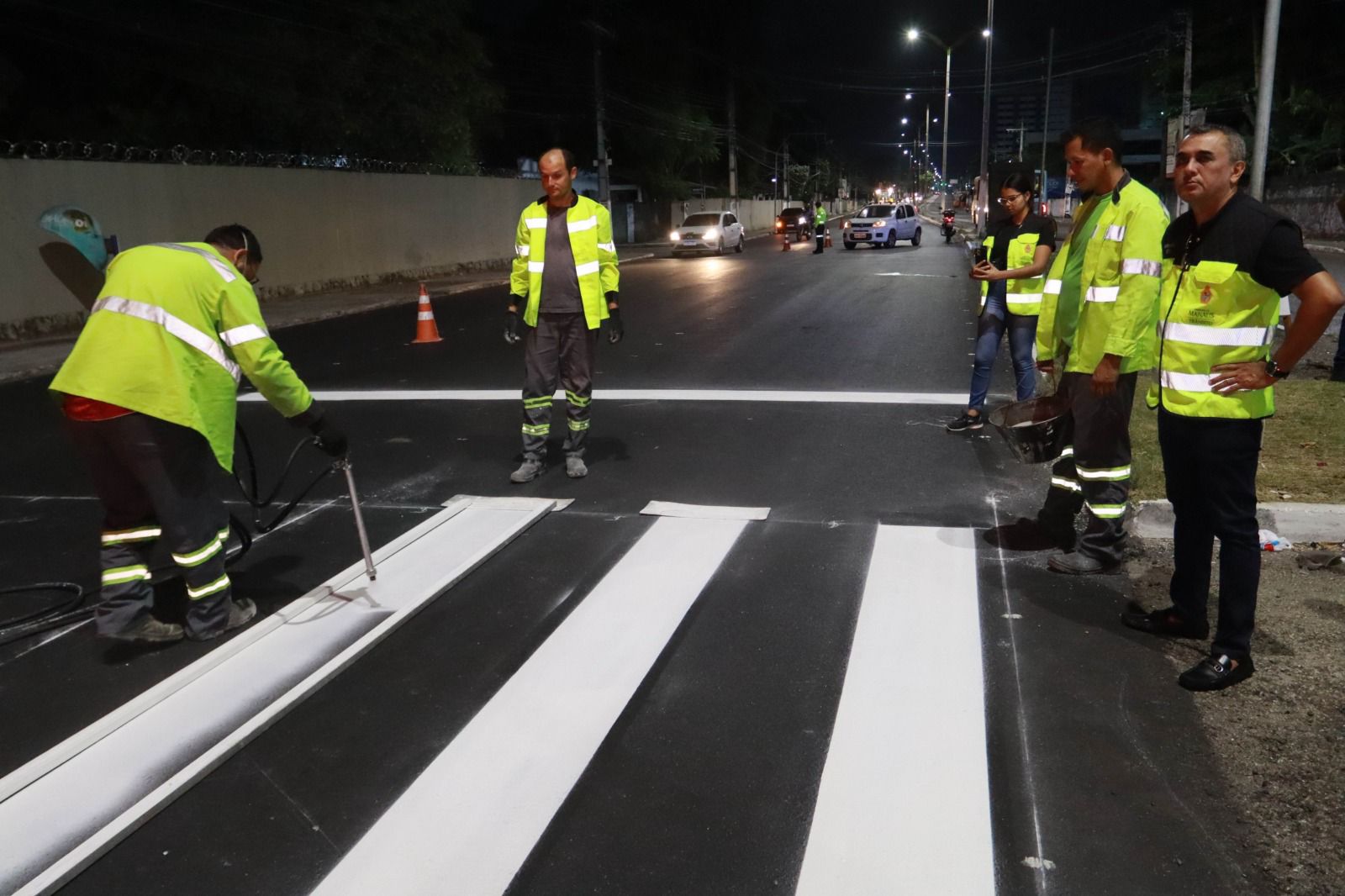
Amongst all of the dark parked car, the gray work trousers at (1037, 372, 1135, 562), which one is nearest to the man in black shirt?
the gray work trousers at (1037, 372, 1135, 562)

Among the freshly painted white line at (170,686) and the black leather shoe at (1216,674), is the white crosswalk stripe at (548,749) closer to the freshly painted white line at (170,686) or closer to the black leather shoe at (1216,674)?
the freshly painted white line at (170,686)

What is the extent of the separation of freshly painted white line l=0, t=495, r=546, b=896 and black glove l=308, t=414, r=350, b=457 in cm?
71

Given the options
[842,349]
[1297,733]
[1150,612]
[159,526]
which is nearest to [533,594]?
[159,526]

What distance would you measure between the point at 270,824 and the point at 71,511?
4144 millimetres

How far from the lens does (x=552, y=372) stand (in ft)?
22.7

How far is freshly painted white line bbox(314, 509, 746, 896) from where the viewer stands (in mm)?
2963

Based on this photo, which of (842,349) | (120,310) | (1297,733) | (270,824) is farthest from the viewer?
(842,349)

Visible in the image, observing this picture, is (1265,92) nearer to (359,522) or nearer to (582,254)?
(582,254)

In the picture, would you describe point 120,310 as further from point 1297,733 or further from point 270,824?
point 1297,733

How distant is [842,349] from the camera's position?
493 inches

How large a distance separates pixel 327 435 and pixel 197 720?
134 cm

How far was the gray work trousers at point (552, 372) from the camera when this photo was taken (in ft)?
22.5

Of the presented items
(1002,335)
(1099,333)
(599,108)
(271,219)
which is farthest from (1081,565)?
(599,108)

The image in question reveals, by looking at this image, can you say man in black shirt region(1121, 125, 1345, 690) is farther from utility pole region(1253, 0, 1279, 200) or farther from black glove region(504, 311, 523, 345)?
utility pole region(1253, 0, 1279, 200)
